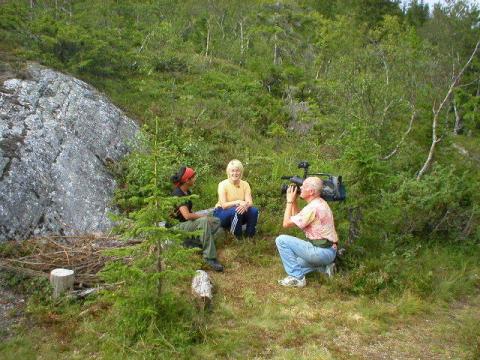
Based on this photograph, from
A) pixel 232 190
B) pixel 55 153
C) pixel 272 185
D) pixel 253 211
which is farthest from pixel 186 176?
pixel 272 185

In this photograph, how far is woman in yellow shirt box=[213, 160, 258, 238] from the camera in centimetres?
658

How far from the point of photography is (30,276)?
518 cm

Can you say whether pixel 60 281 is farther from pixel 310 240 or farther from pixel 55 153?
pixel 55 153

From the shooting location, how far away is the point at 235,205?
6.59m

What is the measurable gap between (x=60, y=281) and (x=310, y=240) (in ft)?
9.64

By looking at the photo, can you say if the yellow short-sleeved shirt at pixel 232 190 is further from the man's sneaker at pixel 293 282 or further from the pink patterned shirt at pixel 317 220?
the man's sneaker at pixel 293 282

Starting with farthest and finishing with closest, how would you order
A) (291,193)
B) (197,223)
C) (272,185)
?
1. (272,185)
2. (197,223)
3. (291,193)

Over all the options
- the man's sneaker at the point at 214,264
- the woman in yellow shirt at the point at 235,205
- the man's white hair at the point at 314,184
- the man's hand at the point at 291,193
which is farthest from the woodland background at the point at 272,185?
the man's hand at the point at 291,193

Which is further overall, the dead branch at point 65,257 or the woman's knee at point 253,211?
the woman's knee at point 253,211

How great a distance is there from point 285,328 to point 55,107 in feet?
19.4

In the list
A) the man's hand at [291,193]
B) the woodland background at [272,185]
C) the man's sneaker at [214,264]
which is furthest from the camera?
the man's sneaker at [214,264]

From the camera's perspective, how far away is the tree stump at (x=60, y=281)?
4.89m

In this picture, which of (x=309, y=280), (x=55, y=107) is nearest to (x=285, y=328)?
(x=309, y=280)

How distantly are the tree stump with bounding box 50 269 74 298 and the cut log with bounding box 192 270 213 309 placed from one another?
4.43ft
